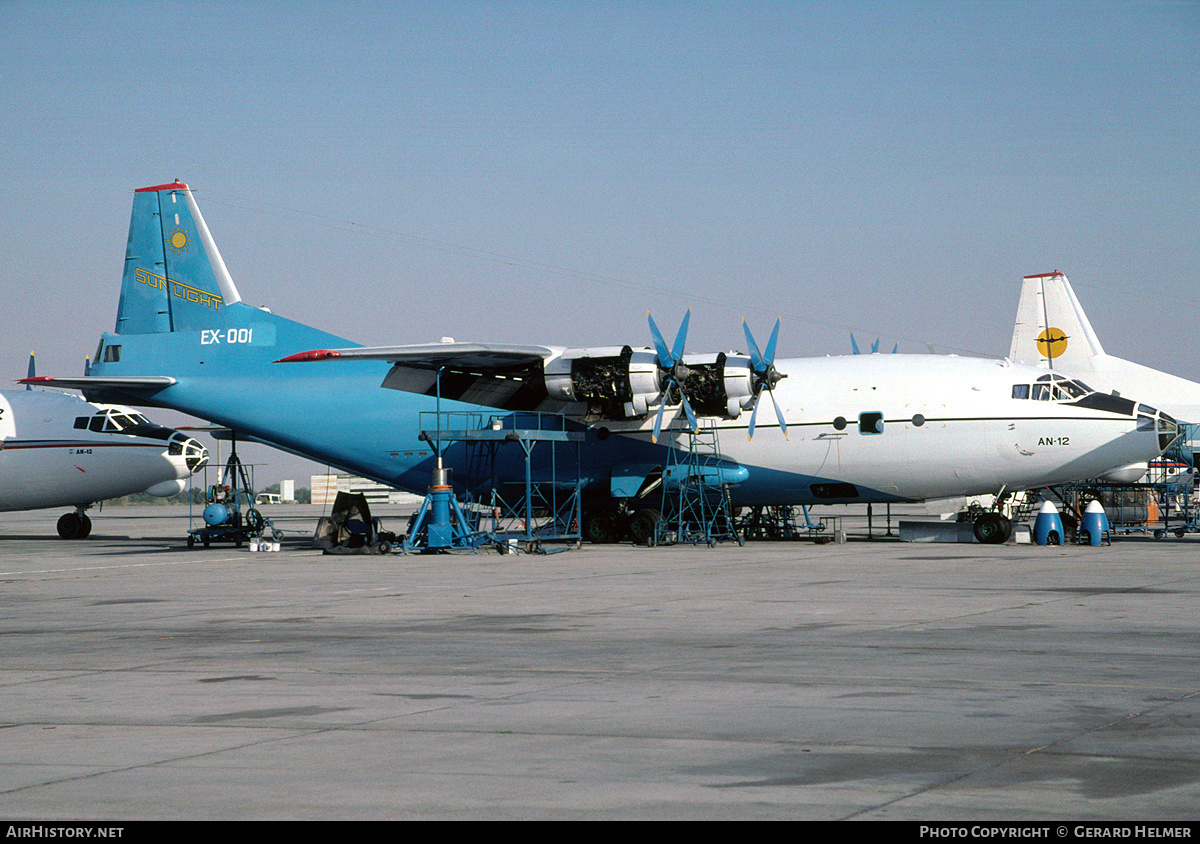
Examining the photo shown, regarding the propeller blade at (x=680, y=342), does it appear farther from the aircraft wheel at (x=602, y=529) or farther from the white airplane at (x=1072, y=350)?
the white airplane at (x=1072, y=350)

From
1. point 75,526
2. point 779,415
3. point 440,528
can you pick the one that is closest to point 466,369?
point 440,528

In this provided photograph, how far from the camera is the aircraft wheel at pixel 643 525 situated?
36.2 meters

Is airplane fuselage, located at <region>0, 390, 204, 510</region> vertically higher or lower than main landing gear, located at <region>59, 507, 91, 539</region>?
higher

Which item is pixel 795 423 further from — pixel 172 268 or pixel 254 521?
pixel 172 268

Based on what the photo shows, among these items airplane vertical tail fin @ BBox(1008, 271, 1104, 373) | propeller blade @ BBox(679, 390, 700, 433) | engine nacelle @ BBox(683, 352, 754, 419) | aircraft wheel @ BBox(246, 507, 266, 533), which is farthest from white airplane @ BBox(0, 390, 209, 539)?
airplane vertical tail fin @ BBox(1008, 271, 1104, 373)

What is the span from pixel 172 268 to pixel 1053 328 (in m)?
42.5

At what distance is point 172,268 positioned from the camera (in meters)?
41.4

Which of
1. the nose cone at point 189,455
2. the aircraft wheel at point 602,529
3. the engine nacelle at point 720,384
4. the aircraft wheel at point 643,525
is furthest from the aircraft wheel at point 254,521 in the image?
the engine nacelle at point 720,384

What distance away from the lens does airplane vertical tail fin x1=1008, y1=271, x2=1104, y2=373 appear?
198 feet

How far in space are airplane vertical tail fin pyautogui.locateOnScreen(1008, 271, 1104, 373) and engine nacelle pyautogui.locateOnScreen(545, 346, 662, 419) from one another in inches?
1318

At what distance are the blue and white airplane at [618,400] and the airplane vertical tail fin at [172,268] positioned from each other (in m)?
0.07

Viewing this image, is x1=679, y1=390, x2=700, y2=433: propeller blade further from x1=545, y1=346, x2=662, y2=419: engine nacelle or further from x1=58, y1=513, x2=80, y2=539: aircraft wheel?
x1=58, y1=513, x2=80, y2=539: aircraft wheel
